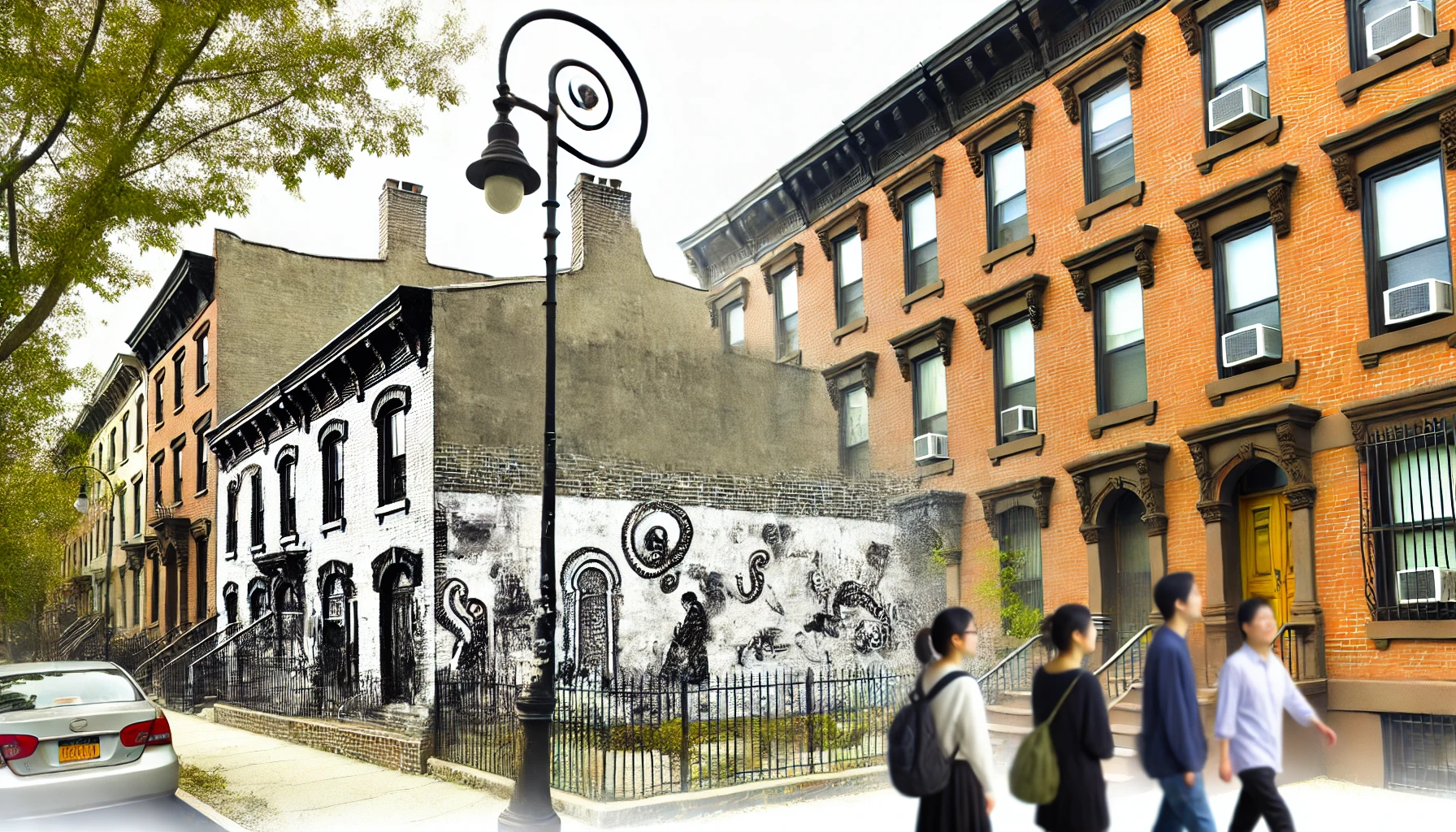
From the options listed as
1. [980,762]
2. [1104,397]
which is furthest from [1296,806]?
[980,762]

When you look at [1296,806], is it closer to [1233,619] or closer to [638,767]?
[1233,619]

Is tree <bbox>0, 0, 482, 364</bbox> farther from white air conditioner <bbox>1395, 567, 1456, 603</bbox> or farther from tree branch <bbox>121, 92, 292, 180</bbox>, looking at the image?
white air conditioner <bbox>1395, 567, 1456, 603</bbox>

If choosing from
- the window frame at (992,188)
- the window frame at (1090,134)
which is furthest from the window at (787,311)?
the window frame at (1090,134)

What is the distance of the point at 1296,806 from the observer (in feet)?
37.7

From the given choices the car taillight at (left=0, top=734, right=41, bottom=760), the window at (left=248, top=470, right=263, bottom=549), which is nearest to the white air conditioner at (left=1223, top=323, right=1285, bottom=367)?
the car taillight at (left=0, top=734, right=41, bottom=760)

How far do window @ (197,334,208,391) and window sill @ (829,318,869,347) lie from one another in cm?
1817

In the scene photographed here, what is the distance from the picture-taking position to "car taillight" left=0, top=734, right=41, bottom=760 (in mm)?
9938

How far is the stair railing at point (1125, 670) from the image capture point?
13953mm

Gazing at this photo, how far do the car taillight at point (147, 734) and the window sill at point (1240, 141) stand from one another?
13.7 meters

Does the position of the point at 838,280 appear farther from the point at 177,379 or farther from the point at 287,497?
the point at 177,379

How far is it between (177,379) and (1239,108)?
30.1m

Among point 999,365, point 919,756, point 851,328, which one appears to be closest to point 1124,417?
point 999,365

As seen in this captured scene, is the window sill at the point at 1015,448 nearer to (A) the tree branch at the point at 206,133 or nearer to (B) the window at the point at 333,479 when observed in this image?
(B) the window at the point at 333,479

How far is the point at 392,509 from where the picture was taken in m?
17.9
